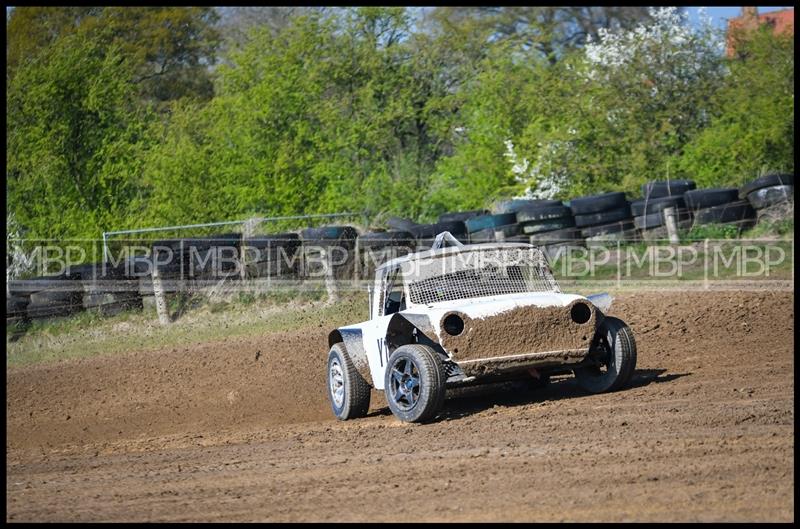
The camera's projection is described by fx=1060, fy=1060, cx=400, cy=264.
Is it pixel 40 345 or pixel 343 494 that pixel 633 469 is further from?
pixel 40 345

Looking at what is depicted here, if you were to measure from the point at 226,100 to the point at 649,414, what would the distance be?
975 inches

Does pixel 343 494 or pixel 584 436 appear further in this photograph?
pixel 584 436

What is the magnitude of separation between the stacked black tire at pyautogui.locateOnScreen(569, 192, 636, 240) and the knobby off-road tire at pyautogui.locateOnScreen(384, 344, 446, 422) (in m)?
13.1

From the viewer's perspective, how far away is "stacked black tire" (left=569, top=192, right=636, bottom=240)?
2252cm

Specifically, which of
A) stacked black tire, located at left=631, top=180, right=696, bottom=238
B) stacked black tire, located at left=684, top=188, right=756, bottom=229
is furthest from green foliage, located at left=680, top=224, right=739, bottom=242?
stacked black tire, located at left=631, top=180, right=696, bottom=238

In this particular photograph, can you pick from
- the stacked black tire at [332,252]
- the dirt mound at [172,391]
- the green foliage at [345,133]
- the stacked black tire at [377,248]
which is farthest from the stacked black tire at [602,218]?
the dirt mound at [172,391]

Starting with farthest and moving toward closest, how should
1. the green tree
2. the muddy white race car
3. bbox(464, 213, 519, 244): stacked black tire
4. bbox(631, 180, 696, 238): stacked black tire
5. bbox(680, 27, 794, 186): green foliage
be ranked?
1. the green tree
2. bbox(680, 27, 794, 186): green foliage
3. bbox(631, 180, 696, 238): stacked black tire
4. bbox(464, 213, 519, 244): stacked black tire
5. the muddy white race car

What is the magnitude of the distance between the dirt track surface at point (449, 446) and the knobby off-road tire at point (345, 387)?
0.29 meters

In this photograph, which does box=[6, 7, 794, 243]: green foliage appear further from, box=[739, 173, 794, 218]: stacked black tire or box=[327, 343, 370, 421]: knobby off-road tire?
box=[327, 343, 370, 421]: knobby off-road tire

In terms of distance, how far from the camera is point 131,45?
54656 mm

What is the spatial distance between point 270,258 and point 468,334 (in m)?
12.0

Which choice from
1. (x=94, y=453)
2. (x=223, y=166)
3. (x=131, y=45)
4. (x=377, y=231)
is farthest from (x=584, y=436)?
(x=131, y=45)

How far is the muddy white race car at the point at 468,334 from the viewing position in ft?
32.0

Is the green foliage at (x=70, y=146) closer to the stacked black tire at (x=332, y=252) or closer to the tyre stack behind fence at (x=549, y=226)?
the stacked black tire at (x=332, y=252)
